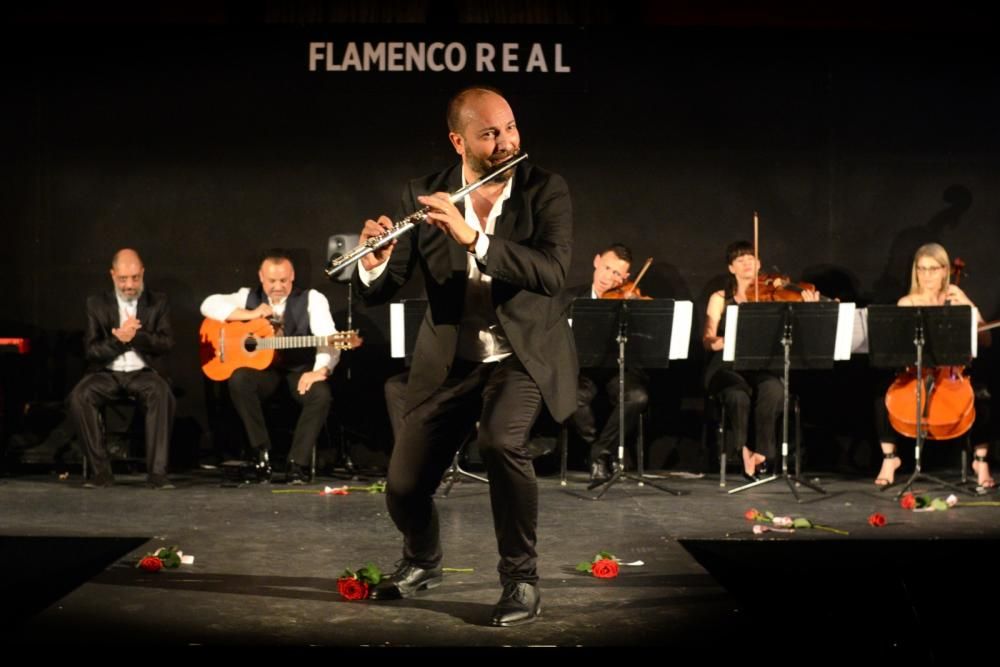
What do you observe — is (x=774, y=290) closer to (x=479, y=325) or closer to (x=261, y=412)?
(x=261, y=412)

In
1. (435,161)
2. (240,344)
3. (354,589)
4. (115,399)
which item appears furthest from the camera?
(435,161)

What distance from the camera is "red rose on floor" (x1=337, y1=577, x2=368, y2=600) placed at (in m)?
4.40

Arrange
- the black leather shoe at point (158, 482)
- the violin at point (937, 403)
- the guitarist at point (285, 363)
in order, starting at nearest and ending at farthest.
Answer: the violin at point (937, 403) → the black leather shoe at point (158, 482) → the guitarist at point (285, 363)

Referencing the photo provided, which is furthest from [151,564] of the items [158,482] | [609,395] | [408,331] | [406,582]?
[609,395]

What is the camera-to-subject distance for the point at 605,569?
4891 mm

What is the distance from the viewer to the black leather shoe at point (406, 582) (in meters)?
4.45

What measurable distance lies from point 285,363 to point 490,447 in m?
4.66

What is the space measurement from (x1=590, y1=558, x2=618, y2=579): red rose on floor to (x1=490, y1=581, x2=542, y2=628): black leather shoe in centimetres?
74

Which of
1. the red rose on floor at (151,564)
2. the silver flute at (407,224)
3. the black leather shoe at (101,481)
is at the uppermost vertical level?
the silver flute at (407,224)

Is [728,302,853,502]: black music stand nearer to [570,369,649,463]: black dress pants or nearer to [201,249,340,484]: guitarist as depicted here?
[570,369,649,463]: black dress pants

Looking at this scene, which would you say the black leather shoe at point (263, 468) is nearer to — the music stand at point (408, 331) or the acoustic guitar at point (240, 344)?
the acoustic guitar at point (240, 344)

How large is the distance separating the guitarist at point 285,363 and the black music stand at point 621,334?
1.85 m

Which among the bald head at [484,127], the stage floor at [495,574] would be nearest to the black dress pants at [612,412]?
the stage floor at [495,574]

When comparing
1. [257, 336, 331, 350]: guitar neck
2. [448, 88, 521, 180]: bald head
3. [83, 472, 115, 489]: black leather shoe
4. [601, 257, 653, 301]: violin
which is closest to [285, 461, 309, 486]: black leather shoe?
[257, 336, 331, 350]: guitar neck
